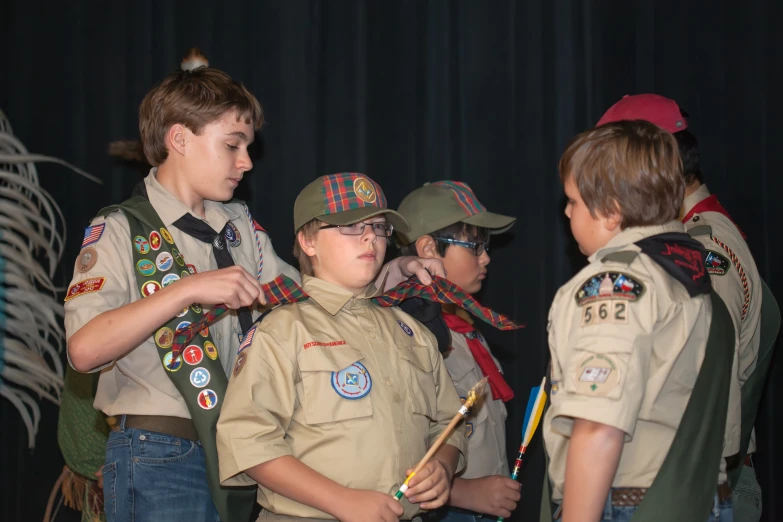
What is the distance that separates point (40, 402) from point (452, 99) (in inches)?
82.5

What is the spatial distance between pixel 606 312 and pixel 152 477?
1033 millimetres

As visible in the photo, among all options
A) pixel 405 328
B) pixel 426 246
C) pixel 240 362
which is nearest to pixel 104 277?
pixel 240 362

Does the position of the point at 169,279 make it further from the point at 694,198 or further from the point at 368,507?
the point at 694,198

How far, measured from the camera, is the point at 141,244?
1.88 m

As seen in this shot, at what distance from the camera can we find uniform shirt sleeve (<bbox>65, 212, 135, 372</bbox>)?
176 cm

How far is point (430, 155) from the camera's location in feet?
9.98

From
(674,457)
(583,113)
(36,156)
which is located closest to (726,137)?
(583,113)

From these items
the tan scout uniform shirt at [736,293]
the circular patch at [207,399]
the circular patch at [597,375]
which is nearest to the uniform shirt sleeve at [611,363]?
the circular patch at [597,375]

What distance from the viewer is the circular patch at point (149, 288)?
6.07ft

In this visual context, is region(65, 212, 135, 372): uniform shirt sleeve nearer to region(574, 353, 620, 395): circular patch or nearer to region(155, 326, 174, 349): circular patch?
region(155, 326, 174, 349): circular patch

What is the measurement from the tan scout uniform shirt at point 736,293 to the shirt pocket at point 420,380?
0.72 meters

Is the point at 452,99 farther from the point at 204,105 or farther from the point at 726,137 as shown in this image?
the point at 204,105

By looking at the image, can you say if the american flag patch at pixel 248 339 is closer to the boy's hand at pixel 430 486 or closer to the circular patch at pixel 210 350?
the circular patch at pixel 210 350

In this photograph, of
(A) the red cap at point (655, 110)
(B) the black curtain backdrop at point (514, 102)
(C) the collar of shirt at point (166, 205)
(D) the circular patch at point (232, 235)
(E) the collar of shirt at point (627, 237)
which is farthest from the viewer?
(B) the black curtain backdrop at point (514, 102)
